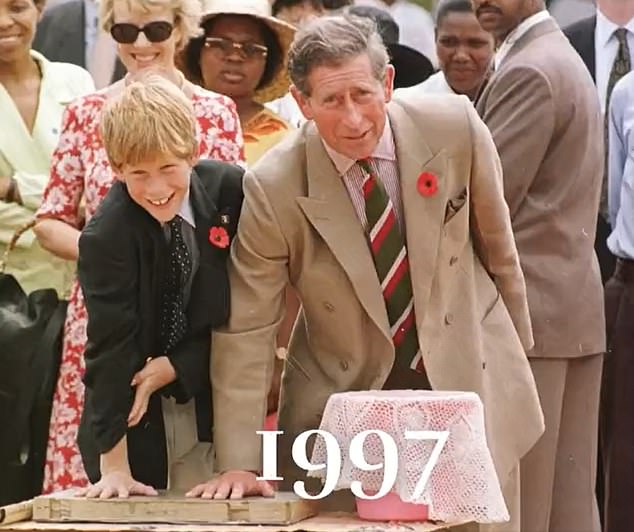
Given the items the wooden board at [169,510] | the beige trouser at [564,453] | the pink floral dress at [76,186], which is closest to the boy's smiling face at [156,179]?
the wooden board at [169,510]

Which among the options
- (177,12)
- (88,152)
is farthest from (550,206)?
(88,152)

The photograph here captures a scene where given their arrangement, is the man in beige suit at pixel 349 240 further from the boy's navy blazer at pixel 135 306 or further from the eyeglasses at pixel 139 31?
the eyeglasses at pixel 139 31

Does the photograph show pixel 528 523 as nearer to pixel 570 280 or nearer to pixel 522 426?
pixel 570 280

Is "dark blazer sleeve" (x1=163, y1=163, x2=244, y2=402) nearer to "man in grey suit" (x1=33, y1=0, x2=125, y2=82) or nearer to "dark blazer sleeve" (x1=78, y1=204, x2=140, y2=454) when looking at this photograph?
"dark blazer sleeve" (x1=78, y1=204, x2=140, y2=454)

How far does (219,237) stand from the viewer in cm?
577

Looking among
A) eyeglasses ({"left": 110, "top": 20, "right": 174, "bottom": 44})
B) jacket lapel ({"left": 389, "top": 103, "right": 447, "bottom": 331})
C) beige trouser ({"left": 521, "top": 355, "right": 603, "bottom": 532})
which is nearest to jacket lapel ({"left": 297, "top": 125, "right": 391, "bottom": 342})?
jacket lapel ({"left": 389, "top": 103, "right": 447, "bottom": 331})

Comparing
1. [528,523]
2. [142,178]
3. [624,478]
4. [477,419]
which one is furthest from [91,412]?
[624,478]

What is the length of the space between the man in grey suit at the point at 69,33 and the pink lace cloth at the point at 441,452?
4.71 m

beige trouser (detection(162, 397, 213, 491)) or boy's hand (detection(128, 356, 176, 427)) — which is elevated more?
boy's hand (detection(128, 356, 176, 427))

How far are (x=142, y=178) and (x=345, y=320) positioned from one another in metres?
0.68

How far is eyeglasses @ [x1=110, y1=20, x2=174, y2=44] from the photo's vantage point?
23.1 feet

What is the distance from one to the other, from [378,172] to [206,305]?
0.55m

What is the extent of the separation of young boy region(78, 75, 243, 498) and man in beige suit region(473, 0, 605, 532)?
6.02ft

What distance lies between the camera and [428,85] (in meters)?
8.80
